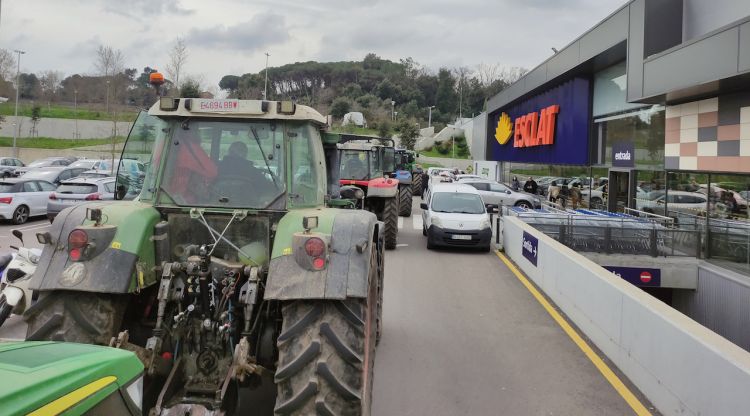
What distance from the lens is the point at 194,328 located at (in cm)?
412

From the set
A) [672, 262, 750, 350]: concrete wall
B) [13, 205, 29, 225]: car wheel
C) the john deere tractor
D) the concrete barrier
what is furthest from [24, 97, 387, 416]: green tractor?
[13, 205, 29, 225]: car wheel

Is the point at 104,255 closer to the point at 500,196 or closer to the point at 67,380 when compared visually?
the point at 67,380

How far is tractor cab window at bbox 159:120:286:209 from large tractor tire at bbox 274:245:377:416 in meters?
1.11

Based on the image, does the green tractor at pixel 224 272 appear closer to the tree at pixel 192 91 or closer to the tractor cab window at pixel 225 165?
the tractor cab window at pixel 225 165

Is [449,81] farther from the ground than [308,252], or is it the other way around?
[449,81]

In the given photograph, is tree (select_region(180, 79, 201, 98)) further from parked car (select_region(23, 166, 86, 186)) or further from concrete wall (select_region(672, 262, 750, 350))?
parked car (select_region(23, 166, 86, 186))

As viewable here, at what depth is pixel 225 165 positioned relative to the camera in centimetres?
478

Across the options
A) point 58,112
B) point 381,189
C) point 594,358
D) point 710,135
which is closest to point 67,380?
point 594,358

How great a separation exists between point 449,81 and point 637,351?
304 ft

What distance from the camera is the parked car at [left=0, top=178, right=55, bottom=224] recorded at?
18.5m

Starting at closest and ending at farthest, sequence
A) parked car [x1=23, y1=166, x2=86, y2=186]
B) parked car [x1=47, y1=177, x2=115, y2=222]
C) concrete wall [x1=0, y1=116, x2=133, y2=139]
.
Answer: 1. parked car [x1=47, y1=177, x2=115, y2=222]
2. parked car [x1=23, y1=166, x2=86, y2=186]
3. concrete wall [x1=0, y1=116, x2=133, y2=139]

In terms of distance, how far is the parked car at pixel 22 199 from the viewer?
18469 millimetres

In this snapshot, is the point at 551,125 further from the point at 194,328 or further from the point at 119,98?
the point at 194,328

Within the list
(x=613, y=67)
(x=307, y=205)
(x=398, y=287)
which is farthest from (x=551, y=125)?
(x=307, y=205)
